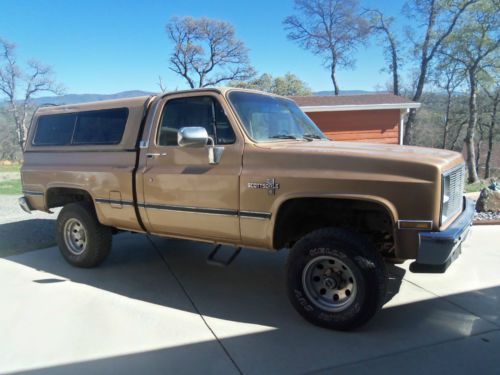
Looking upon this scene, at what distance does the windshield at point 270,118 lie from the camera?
401cm

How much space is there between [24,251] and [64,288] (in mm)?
2129

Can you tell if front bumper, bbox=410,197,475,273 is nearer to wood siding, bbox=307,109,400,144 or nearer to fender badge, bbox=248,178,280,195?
fender badge, bbox=248,178,280,195

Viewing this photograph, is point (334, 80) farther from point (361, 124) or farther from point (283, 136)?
point (283, 136)

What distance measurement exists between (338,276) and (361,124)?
13.0 meters

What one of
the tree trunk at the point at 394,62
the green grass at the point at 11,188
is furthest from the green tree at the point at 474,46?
the green grass at the point at 11,188

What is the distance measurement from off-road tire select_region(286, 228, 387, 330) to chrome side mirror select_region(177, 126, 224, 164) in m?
1.17

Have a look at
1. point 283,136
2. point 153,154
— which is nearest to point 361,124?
point 283,136

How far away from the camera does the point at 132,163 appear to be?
4.57 metres

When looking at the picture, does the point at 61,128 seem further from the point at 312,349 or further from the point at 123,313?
the point at 312,349

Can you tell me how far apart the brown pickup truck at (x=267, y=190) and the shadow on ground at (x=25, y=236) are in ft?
5.16

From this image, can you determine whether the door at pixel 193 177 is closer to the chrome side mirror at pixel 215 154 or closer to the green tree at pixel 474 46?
the chrome side mirror at pixel 215 154

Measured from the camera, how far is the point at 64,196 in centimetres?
567

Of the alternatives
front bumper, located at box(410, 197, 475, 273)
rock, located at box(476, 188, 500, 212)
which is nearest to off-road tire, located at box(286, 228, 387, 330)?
front bumper, located at box(410, 197, 475, 273)

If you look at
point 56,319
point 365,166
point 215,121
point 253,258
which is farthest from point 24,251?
point 365,166
